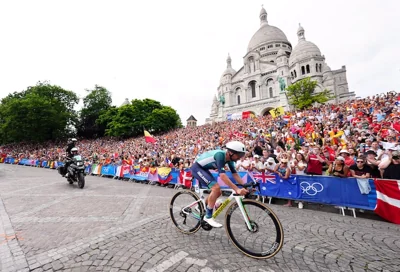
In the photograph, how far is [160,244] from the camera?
3268 millimetres

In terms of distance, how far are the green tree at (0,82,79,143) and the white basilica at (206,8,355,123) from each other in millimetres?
39844

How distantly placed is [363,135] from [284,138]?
4071mm

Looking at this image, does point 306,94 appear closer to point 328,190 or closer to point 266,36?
point 328,190

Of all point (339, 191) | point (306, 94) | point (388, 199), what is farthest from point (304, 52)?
point (388, 199)

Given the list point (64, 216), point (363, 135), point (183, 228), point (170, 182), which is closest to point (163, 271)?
point (183, 228)

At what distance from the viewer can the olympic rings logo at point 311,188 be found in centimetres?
570

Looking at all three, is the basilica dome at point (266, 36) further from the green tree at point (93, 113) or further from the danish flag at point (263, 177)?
the danish flag at point (263, 177)

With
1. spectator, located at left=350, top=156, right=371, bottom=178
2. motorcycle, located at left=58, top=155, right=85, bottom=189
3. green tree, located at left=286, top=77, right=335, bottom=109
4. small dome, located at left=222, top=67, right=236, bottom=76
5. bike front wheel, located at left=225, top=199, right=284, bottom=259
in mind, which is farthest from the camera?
small dome, located at left=222, top=67, right=236, bottom=76

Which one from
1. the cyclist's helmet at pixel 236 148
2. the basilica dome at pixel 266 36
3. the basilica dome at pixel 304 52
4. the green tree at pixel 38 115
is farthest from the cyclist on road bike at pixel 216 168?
the basilica dome at pixel 266 36

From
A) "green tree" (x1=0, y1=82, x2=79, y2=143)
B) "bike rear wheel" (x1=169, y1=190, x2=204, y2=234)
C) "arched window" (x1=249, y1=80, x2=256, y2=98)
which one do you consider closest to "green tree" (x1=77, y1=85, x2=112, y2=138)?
"green tree" (x1=0, y1=82, x2=79, y2=143)

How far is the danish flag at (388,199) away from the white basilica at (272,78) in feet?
138

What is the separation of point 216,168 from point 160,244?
1625 millimetres

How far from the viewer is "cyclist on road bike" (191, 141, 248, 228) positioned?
3131mm

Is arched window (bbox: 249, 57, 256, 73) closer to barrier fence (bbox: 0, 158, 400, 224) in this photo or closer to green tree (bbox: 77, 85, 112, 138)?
green tree (bbox: 77, 85, 112, 138)
